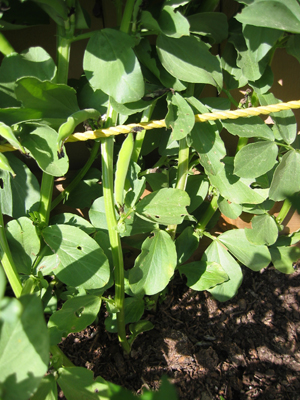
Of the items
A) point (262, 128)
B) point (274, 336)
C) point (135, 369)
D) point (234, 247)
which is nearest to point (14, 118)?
point (262, 128)

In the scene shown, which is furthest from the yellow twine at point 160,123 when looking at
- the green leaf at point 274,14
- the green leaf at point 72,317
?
the green leaf at point 72,317

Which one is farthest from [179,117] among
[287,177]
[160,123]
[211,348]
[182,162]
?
[211,348]

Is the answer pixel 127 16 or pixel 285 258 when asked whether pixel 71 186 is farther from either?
pixel 285 258

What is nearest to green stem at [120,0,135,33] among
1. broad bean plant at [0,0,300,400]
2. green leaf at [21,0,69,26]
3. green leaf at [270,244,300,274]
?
broad bean plant at [0,0,300,400]

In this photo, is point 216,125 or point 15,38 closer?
point 216,125

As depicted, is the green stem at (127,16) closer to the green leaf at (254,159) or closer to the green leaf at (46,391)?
the green leaf at (254,159)

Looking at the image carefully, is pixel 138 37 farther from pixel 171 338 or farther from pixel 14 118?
pixel 171 338
